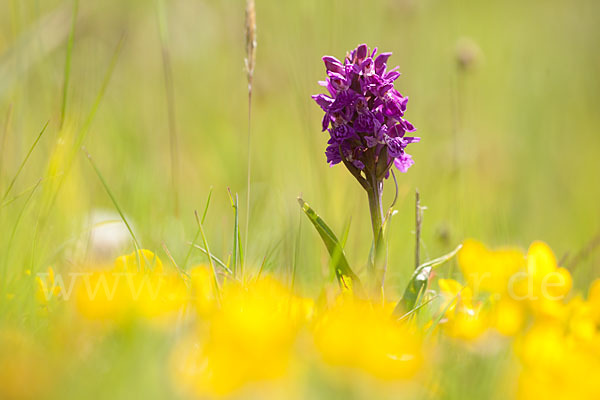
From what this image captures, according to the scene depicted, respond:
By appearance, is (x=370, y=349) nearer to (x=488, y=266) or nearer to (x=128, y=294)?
(x=128, y=294)

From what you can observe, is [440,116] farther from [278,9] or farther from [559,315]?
[559,315]

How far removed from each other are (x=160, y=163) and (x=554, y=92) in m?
3.68

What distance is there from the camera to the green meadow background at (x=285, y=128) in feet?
7.12

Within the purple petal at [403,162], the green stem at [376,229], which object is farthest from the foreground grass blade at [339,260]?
the purple petal at [403,162]

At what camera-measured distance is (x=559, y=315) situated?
4.06 ft

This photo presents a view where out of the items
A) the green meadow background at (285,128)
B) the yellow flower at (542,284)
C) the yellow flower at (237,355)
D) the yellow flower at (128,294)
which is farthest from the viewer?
the green meadow background at (285,128)

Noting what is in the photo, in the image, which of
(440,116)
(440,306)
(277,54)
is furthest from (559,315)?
(277,54)

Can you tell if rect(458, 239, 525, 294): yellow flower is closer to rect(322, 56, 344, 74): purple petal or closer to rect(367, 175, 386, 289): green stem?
rect(367, 175, 386, 289): green stem

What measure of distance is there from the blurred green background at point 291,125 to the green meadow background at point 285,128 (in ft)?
0.06

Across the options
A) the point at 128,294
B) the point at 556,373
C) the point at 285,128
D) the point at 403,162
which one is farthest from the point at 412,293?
the point at 285,128

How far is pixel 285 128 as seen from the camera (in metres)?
4.59

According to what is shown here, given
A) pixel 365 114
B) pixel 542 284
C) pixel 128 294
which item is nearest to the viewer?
pixel 128 294

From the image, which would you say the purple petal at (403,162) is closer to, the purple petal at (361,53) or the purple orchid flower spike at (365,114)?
the purple orchid flower spike at (365,114)

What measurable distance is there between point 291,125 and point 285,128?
63 millimetres
